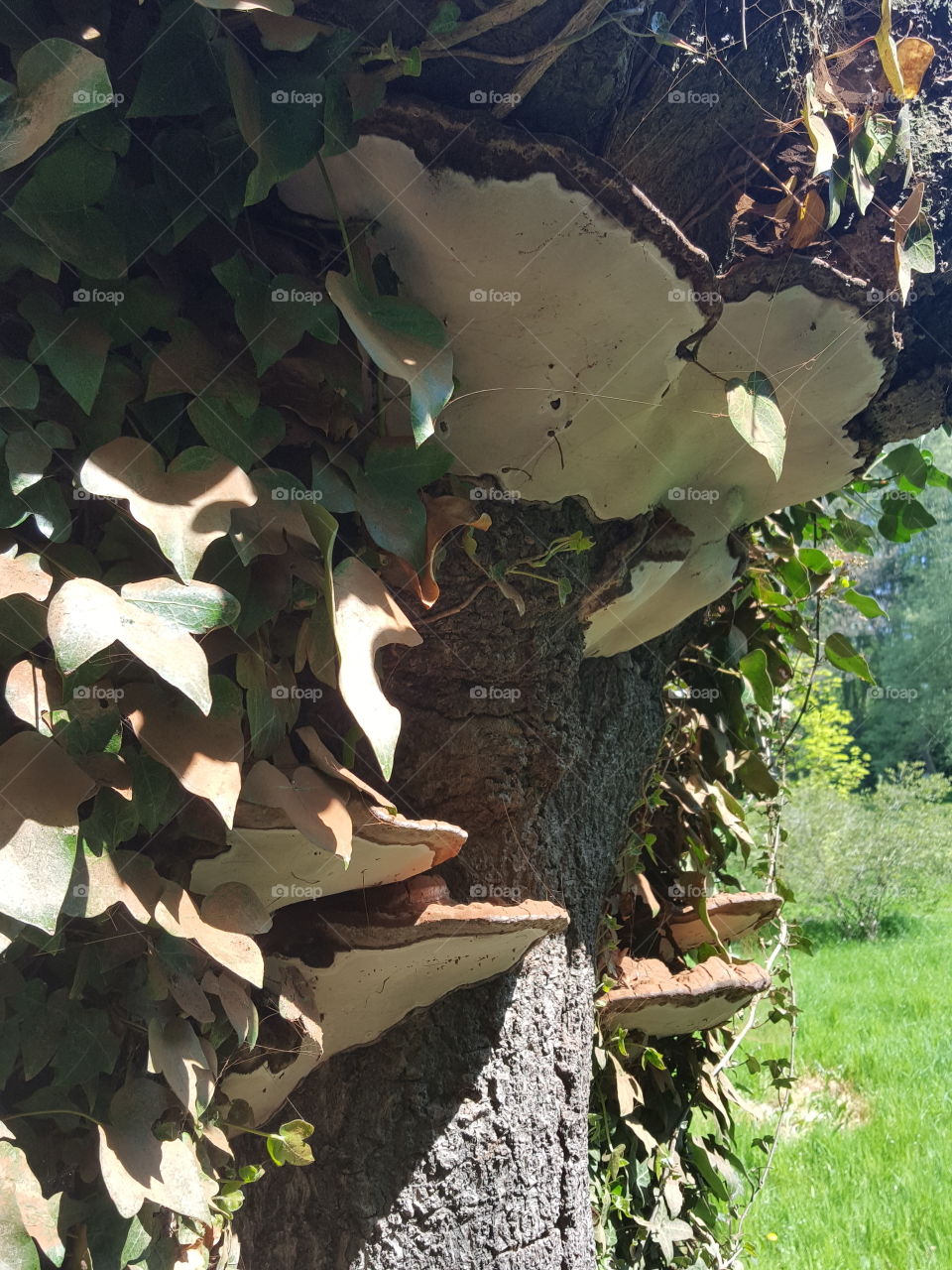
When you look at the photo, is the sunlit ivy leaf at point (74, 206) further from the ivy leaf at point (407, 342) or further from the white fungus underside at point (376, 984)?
the white fungus underside at point (376, 984)

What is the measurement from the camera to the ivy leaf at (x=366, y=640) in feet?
2.89

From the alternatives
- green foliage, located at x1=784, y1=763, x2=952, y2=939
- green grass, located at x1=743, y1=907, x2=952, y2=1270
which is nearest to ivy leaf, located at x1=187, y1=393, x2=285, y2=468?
green grass, located at x1=743, y1=907, x2=952, y2=1270

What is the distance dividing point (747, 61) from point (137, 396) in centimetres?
71

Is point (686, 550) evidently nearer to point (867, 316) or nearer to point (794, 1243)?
point (867, 316)

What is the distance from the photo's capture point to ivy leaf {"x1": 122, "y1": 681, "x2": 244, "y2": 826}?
856 mm

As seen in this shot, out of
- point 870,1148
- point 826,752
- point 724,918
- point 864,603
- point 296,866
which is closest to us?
point 296,866

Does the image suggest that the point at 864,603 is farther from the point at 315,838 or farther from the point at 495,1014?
the point at 315,838

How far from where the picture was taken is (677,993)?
1.72 meters

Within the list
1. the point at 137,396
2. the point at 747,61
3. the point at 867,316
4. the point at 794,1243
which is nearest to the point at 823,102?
the point at 747,61

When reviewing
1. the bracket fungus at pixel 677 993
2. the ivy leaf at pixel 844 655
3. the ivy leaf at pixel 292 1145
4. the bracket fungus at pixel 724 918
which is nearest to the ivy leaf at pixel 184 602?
the ivy leaf at pixel 292 1145

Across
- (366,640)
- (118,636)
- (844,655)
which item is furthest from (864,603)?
(118,636)

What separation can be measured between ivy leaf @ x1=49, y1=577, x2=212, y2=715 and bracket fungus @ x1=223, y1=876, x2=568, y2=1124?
49 centimetres

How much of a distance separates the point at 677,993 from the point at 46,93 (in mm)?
1554

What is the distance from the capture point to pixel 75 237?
2.90 ft
